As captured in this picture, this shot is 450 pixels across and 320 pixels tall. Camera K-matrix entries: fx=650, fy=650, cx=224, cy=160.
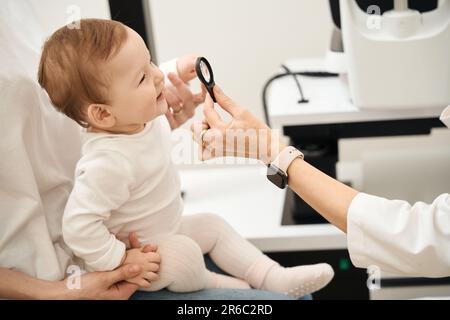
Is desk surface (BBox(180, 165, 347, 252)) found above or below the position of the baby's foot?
below

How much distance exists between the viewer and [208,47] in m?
1.10

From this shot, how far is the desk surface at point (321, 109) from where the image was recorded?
1135mm

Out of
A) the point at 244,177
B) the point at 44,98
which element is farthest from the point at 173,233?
the point at 244,177

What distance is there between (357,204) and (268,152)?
0.12 m

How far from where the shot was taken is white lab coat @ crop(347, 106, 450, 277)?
75 centimetres

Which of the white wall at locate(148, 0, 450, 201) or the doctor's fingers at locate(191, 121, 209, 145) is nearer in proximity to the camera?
the doctor's fingers at locate(191, 121, 209, 145)

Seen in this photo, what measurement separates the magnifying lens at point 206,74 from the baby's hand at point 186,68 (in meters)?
0.12

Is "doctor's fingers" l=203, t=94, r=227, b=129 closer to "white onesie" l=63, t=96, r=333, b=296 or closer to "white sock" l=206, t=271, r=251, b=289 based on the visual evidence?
"white onesie" l=63, t=96, r=333, b=296

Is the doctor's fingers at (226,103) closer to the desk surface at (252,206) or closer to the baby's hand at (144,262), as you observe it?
the baby's hand at (144,262)

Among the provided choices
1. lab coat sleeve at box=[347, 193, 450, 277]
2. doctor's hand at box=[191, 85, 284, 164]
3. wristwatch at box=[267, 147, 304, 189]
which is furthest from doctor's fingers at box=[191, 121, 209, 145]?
lab coat sleeve at box=[347, 193, 450, 277]

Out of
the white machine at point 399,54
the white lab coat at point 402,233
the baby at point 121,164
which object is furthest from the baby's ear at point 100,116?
the white machine at point 399,54

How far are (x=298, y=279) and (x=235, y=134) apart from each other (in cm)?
30

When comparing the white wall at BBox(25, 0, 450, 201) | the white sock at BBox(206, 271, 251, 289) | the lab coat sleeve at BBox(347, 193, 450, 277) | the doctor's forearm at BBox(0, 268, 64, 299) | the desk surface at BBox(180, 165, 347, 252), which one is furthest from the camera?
the desk surface at BBox(180, 165, 347, 252)

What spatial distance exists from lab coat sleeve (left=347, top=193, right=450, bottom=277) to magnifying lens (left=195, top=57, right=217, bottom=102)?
22cm
